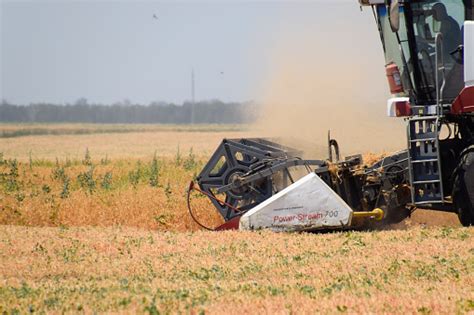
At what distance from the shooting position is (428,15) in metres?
11.5

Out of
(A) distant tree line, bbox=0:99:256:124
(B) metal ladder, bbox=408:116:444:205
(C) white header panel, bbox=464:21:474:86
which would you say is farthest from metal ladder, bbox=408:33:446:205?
(A) distant tree line, bbox=0:99:256:124

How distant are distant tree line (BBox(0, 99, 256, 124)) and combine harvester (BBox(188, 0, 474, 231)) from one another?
69.7 m

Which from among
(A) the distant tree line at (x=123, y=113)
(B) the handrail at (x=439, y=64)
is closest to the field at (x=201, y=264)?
(B) the handrail at (x=439, y=64)

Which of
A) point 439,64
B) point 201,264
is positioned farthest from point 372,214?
point 201,264

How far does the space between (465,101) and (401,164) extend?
3.71 ft

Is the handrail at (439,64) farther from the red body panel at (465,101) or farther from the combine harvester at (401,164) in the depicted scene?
the red body panel at (465,101)

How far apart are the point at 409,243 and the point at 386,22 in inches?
130

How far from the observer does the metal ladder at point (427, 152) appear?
11.3 m

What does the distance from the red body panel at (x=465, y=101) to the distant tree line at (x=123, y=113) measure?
70.7 meters

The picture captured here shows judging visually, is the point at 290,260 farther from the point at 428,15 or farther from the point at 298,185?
the point at 428,15

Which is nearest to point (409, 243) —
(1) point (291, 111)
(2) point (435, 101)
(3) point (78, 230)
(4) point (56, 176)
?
(2) point (435, 101)

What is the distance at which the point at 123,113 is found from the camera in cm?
9512

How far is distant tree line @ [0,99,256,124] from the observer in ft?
292

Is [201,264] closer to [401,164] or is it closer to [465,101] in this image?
[401,164]
